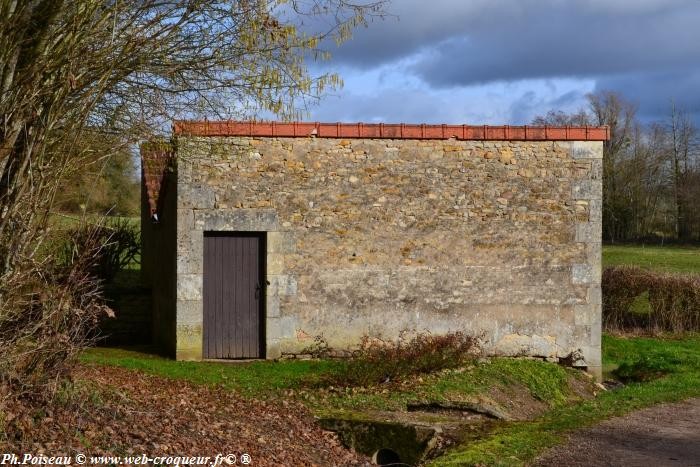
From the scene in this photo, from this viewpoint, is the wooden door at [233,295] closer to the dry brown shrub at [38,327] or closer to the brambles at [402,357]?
the brambles at [402,357]

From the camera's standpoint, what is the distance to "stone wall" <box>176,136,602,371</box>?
1291 cm

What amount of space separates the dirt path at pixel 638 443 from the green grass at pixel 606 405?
0.70 feet

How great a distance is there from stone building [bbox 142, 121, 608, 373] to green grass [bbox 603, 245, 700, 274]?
13880 millimetres

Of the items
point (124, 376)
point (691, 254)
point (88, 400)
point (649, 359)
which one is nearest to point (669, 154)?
point (691, 254)

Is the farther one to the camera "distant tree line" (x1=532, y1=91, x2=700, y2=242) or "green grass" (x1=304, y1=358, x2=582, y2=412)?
"distant tree line" (x1=532, y1=91, x2=700, y2=242)

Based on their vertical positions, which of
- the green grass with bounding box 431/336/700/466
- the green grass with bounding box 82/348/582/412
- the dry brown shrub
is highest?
the dry brown shrub

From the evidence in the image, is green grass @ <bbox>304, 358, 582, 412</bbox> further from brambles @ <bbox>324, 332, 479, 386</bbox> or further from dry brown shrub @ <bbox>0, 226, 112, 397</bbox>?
dry brown shrub @ <bbox>0, 226, 112, 397</bbox>

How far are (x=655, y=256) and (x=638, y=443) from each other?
25.2 m

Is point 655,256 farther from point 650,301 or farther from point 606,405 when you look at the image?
point 606,405

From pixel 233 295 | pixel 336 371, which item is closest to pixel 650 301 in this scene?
pixel 336 371

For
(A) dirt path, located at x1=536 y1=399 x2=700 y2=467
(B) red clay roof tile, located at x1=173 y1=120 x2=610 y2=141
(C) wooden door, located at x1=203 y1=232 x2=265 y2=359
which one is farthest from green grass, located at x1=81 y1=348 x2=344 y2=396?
(A) dirt path, located at x1=536 y1=399 x2=700 y2=467

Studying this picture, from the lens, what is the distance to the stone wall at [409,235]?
508 inches

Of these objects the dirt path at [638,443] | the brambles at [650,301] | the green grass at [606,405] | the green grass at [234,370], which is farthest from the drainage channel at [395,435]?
the brambles at [650,301]

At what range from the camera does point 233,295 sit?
13.1 m
